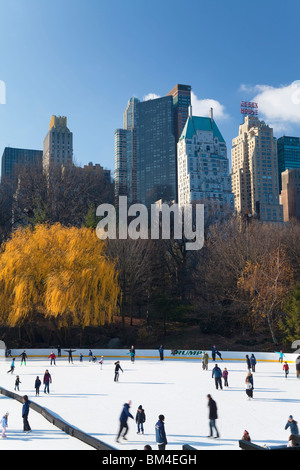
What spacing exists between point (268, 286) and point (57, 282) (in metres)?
17.6

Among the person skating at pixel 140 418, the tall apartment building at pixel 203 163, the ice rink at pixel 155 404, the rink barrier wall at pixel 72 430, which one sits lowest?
the ice rink at pixel 155 404

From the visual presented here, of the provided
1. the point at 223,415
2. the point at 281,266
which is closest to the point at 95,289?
the point at 281,266

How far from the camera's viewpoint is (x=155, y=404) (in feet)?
58.7

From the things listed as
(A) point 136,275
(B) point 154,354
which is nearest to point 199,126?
(A) point 136,275

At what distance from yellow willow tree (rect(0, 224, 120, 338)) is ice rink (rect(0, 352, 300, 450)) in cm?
606

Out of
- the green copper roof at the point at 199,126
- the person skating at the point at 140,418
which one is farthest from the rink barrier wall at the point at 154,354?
the green copper roof at the point at 199,126

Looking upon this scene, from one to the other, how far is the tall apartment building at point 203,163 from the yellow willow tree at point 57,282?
14186 cm

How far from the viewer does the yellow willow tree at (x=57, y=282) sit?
116 feet

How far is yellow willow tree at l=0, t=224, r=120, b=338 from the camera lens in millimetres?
35250

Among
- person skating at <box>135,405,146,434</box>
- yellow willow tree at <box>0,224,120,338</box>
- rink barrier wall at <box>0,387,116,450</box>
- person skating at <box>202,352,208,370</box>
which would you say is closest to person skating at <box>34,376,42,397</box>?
rink barrier wall at <box>0,387,116,450</box>

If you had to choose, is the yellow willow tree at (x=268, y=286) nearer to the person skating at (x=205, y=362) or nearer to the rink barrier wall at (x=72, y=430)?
the person skating at (x=205, y=362)

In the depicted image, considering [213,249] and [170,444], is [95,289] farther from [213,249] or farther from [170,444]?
[170,444]

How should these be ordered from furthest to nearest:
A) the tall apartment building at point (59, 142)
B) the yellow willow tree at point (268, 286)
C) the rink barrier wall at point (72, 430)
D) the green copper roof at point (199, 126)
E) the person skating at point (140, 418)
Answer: the green copper roof at point (199, 126)
the tall apartment building at point (59, 142)
the yellow willow tree at point (268, 286)
the person skating at point (140, 418)
the rink barrier wall at point (72, 430)
